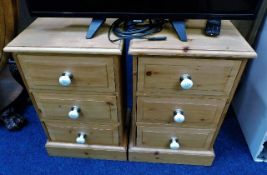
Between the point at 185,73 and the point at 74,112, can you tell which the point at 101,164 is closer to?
the point at 74,112

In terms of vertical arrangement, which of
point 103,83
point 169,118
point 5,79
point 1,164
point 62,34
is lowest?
point 1,164

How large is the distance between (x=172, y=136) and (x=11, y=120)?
0.93m

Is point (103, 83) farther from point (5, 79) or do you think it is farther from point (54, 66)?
point (5, 79)

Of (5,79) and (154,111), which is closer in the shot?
(154,111)

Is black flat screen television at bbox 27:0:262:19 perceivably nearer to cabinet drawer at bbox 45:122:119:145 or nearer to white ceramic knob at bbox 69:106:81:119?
white ceramic knob at bbox 69:106:81:119

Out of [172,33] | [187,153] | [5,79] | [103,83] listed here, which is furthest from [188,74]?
[5,79]

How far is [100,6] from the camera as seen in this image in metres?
0.81

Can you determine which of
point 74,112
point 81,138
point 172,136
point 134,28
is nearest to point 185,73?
point 134,28

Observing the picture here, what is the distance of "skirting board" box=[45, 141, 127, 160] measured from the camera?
1.11 m

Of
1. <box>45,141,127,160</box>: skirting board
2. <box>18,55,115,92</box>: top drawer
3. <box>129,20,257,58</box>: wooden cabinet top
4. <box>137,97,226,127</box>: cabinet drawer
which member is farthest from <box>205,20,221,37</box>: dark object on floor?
<box>45,141,127,160</box>: skirting board

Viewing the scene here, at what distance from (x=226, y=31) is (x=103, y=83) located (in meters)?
0.52

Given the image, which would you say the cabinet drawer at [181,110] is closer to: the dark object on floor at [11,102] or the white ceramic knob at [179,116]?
the white ceramic knob at [179,116]

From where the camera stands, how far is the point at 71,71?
2.67 feet

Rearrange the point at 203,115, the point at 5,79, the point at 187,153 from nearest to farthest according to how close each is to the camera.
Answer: the point at 203,115
the point at 187,153
the point at 5,79
